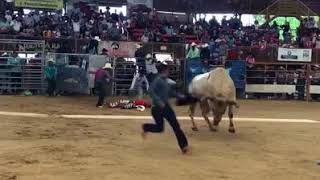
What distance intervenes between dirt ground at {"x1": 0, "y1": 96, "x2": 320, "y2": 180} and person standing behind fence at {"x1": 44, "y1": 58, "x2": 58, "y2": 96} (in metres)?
5.02

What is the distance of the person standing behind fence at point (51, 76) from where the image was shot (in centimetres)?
2106

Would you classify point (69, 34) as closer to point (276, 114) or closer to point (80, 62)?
point (80, 62)

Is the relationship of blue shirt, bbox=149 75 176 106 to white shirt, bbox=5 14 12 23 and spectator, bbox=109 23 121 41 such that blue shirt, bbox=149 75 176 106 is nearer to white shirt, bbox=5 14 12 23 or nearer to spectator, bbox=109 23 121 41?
spectator, bbox=109 23 121 41

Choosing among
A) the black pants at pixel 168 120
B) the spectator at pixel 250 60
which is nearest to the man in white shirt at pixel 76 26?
the spectator at pixel 250 60

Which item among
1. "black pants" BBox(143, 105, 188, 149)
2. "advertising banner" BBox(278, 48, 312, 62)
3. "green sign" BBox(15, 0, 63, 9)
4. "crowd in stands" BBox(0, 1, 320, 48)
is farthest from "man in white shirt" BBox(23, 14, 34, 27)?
"black pants" BBox(143, 105, 188, 149)

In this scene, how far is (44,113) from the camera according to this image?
16219mm

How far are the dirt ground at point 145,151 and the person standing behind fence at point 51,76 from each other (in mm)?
5016

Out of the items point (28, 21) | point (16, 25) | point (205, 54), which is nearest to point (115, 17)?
point (28, 21)

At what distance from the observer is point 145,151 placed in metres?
10.6

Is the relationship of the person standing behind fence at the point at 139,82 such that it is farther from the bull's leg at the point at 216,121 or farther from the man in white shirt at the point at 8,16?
the man in white shirt at the point at 8,16

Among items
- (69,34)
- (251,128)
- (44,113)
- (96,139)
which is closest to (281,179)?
(96,139)

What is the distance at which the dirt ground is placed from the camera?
28.6 feet

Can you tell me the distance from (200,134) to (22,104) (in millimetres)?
7121

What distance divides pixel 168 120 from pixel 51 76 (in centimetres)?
1157
